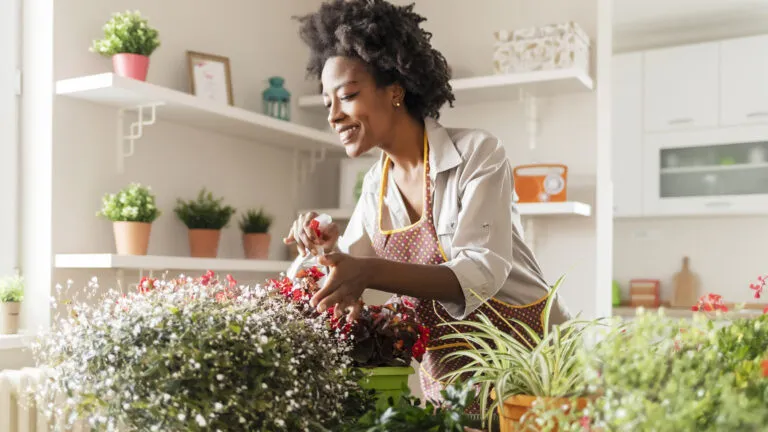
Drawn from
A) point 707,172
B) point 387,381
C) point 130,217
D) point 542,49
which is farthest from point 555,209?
point 387,381

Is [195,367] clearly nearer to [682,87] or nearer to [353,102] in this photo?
[353,102]

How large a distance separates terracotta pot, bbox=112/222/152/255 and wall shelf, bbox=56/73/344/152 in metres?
0.45

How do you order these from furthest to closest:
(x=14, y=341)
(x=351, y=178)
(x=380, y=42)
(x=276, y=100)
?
1. (x=351, y=178)
2. (x=276, y=100)
3. (x=14, y=341)
4. (x=380, y=42)

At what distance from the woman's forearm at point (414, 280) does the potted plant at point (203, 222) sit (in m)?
1.92

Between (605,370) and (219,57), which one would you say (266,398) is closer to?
(605,370)

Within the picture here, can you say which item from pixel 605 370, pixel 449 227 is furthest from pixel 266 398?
pixel 449 227

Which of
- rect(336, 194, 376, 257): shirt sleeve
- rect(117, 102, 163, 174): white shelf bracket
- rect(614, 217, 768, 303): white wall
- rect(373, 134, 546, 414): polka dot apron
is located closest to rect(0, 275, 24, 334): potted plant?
rect(117, 102, 163, 174): white shelf bracket

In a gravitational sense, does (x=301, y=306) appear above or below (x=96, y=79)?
below

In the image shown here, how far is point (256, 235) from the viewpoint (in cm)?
353

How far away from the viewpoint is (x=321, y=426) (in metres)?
1.04

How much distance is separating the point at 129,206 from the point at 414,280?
5.66 ft

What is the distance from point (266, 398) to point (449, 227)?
74 cm

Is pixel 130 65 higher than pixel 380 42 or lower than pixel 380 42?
higher

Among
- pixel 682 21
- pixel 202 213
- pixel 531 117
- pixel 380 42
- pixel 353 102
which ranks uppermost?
pixel 682 21
